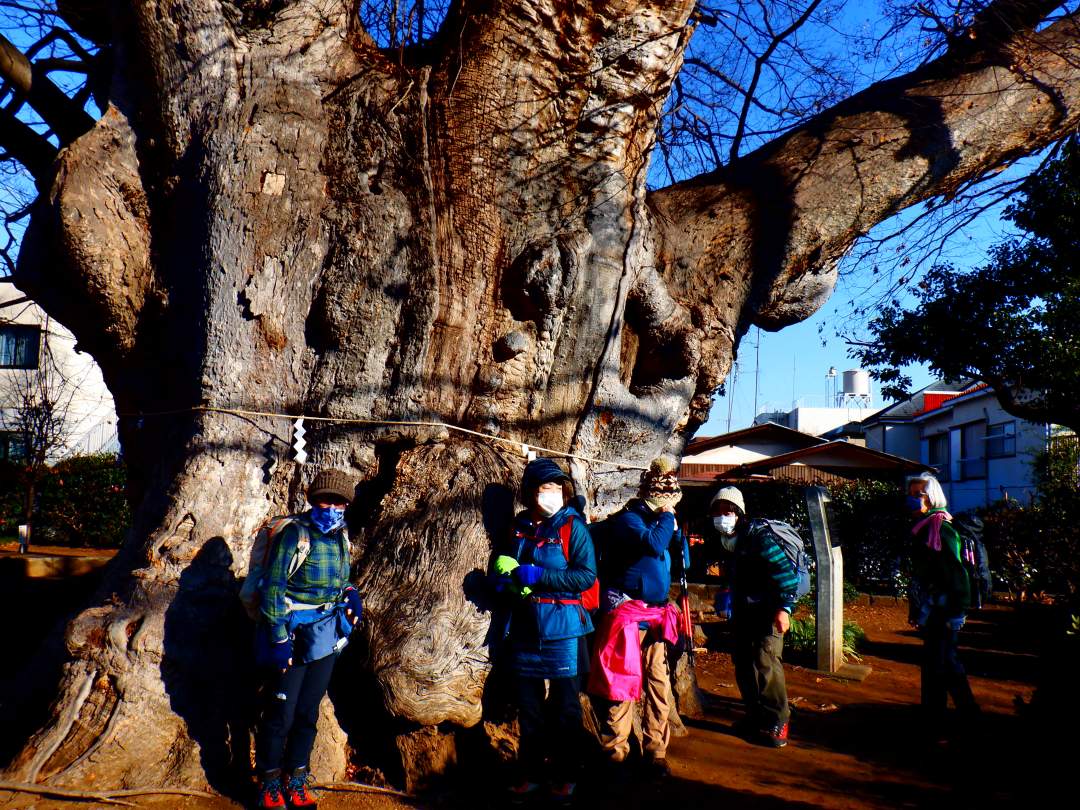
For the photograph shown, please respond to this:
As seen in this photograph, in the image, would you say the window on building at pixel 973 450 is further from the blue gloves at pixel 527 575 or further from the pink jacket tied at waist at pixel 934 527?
the blue gloves at pixel 527 575

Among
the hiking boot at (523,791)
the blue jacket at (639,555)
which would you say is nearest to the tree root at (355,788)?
the hiking boot at (523,791)

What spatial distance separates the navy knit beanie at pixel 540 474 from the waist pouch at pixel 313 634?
1.22 meters

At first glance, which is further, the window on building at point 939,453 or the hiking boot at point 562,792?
the window on building at point 939,453

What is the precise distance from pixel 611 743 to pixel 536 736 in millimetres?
553

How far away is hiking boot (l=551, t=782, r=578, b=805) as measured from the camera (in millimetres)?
3938

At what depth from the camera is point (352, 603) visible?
407 cm

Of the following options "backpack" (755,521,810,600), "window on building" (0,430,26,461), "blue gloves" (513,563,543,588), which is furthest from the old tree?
"window on building" (0,430,26,461)

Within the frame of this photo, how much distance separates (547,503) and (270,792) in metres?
1.94

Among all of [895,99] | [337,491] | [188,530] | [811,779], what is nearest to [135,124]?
[188,530]

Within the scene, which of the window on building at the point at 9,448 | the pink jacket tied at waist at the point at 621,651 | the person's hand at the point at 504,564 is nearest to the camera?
the person's hand at the point at 504,564

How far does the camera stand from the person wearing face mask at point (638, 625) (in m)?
4.45

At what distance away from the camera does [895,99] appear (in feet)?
19.3

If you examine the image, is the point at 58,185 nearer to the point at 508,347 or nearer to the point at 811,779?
the point at 508,347

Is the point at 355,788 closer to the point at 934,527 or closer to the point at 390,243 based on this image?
the point at 390,243
